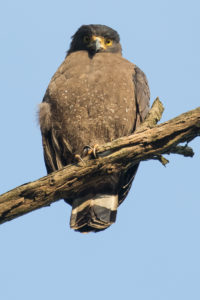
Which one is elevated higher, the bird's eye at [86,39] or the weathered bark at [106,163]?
the bird's eye at [86,39]

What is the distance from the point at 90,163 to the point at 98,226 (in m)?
1.08

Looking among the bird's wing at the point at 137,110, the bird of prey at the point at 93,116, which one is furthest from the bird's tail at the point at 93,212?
the bird's wing at the point at 137,110

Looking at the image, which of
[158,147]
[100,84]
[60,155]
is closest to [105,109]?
[100,84]

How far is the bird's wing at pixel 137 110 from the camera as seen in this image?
620 cm

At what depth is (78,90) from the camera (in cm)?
607

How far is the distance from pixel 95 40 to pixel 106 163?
227 cm

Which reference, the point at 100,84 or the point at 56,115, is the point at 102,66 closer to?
the point at 100,84

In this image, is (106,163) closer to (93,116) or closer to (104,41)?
(93,116)

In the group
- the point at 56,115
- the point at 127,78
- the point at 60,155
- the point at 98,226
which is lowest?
the point at 98,226

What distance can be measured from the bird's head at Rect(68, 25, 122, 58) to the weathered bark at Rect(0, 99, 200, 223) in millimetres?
1938

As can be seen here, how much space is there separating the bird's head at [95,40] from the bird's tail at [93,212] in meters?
1.86

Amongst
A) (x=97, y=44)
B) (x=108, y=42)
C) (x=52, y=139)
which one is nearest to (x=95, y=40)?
(x=97, y=44)

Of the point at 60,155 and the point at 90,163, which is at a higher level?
the point at 60,155

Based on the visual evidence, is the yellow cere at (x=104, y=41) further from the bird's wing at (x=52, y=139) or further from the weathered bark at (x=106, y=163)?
the weathered bark at (x=106, y=163)
